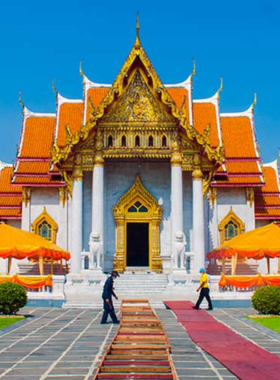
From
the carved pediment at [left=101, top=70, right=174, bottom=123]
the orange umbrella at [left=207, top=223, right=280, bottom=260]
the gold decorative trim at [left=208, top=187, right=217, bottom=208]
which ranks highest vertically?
the carved pediment at [left=101, top=70, right=174, bottom=123]

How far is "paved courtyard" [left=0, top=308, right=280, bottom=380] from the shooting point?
23.9 ft

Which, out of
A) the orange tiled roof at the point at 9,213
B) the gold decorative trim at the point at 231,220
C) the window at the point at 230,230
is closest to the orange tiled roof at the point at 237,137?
the gold decorative trim at the point at 231,220

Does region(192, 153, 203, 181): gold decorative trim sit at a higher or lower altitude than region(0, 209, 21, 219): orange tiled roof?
higher

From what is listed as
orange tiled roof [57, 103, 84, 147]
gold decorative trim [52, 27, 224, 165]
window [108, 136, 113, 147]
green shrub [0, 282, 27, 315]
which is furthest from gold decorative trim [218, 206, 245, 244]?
green shrub [0, 282, 27, 315]

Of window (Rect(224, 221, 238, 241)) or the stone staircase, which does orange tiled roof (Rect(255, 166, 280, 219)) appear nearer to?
window (Rect(224, 221, 238, 241))

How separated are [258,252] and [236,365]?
35.2 feet

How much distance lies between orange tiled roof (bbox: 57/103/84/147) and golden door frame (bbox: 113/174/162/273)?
183 inches

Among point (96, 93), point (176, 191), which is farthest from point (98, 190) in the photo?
point (96, 93)

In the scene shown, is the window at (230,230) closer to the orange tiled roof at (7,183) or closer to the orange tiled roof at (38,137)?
the orange tiled roof at (38,137)

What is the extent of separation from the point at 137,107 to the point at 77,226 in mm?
4729

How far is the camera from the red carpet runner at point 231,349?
7.20 meters

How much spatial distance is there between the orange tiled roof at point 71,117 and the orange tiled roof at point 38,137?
80 cm

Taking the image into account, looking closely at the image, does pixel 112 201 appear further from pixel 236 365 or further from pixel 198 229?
pixel 236 365

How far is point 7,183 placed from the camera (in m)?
26.7
